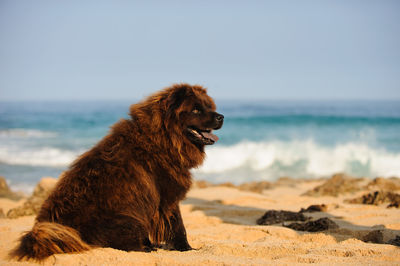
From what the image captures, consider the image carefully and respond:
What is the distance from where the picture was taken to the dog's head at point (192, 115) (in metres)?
4.28

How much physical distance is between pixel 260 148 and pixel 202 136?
2030 centimetres

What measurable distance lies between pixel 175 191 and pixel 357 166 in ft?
54.6

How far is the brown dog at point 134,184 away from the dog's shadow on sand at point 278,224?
233 cm

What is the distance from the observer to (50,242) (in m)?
3.60

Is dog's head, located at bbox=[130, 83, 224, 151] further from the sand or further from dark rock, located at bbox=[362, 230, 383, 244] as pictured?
dark rock, located at bbox=[362, 230, 383, 244]

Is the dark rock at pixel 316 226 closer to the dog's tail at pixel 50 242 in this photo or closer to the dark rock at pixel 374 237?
the dark rock at pixel 374 237

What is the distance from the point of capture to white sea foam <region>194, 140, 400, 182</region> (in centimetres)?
1786

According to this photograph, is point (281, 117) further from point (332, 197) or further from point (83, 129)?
point (332, 197)

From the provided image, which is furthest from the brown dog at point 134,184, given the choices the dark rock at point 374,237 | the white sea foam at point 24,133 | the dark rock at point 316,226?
the white sea foam at point 24,133

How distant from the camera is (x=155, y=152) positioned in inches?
164

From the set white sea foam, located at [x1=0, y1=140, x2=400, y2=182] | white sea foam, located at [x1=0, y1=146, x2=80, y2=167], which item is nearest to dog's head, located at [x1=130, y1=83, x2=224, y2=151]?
white sea foam, located at [x1=0, y1=140, x2=400, y2=182]

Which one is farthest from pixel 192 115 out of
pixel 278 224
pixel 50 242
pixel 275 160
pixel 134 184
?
pixel 275 160

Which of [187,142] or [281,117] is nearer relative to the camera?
[187,142]

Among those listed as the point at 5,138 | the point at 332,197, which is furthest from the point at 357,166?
the point at 5,138
